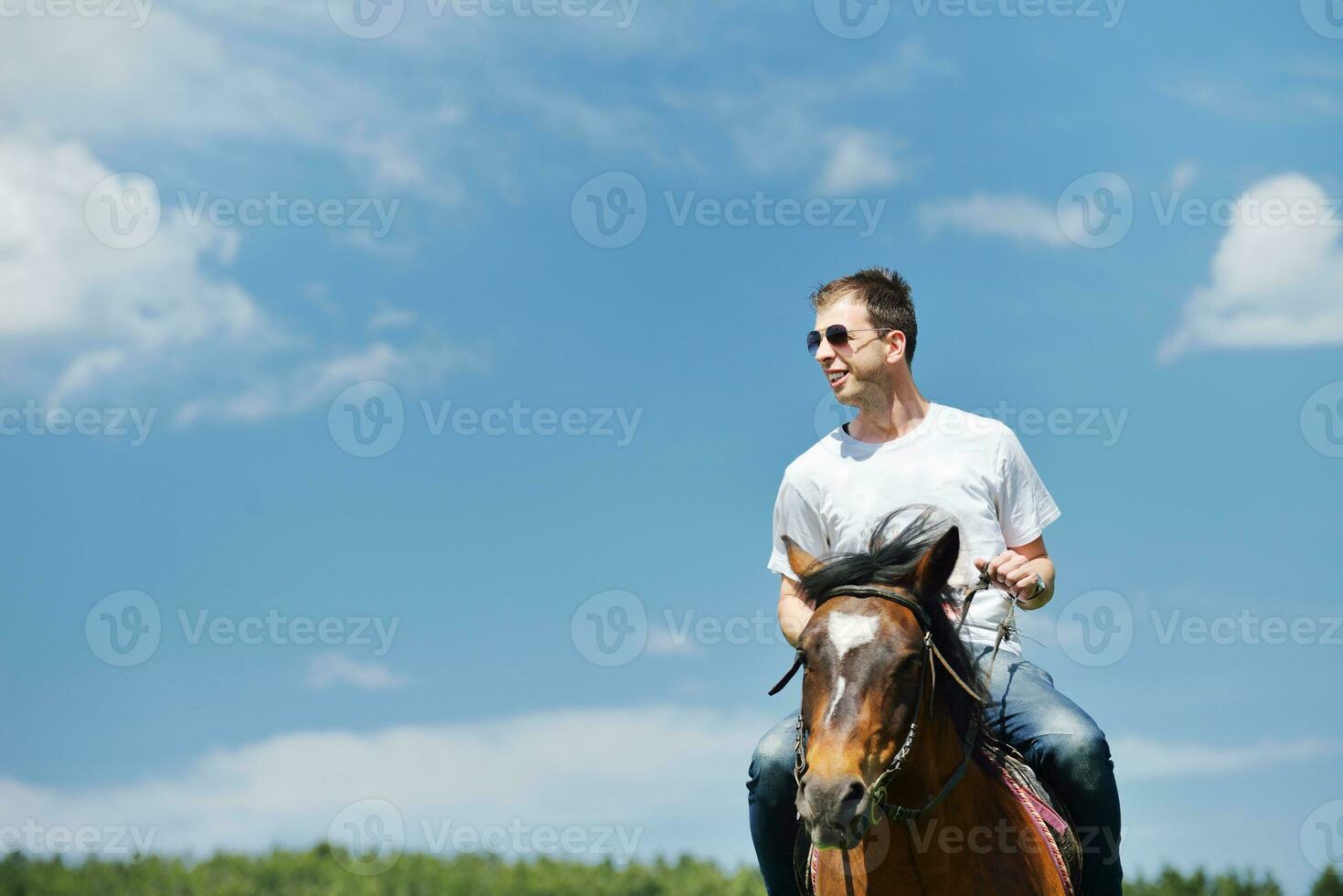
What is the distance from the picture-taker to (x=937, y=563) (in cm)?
526

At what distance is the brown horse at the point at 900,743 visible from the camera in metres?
4.65

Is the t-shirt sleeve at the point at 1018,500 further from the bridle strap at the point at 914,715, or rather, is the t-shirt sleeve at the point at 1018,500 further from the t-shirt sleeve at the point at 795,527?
the bridle strap at the point at 914,715

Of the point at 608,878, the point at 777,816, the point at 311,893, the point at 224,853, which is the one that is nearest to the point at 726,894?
the point at 608,878

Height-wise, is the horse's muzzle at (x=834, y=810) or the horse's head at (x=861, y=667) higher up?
the horse's head at (x=861, y=667)

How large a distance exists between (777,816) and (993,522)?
1885 millimetres

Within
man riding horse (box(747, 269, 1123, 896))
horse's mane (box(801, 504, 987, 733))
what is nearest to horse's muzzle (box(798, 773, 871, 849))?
horse's mane (box(801, 504, 987, 733))

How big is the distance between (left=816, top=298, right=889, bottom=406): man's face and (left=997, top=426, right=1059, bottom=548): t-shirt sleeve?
780 millimetres

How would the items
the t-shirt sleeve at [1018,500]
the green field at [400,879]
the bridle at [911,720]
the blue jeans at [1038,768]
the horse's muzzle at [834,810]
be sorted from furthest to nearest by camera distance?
the green field at [400,879] < the t-shirt sleeve at [1018,500] < the blue jeans at [1038,768] < the bridle at [911,720] < the horse's muzzle at [834,810]

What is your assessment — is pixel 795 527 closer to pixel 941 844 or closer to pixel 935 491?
pixel 935 491

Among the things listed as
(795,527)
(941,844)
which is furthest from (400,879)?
(941,844)

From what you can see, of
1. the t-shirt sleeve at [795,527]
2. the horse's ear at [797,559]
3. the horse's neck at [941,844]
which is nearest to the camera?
the horse's neck at [941,844]

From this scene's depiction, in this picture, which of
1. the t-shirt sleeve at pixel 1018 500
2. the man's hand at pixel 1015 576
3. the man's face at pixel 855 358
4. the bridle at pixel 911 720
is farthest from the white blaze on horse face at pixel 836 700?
the man's face at pixel 855 358

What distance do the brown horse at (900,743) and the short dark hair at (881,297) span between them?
6.01 feet

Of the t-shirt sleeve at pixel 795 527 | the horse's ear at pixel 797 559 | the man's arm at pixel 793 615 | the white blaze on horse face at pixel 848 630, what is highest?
the t-shirt sleeve at pixel 795 527
